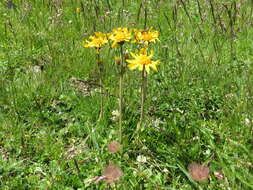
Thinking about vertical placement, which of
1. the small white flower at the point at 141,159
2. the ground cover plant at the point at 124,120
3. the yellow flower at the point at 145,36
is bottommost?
the small white flower at the point at 141,159

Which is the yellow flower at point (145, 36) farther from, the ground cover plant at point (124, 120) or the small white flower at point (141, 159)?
the small white flower at point (141, 159)

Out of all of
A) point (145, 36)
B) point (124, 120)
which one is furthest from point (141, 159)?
point (145, 36)

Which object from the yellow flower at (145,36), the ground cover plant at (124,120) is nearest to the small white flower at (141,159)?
the ground cover plant at (124,120)

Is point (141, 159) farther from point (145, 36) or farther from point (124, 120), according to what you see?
point (145, 36)

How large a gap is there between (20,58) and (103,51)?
2.54 feet

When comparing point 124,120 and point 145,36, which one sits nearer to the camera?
point 145,36

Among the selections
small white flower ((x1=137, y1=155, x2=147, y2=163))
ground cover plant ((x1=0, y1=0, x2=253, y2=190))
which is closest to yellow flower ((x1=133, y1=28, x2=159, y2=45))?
ground cover plant ((x1=0, y1=0, x2=253, y2=190))

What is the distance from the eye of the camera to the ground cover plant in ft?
5.18

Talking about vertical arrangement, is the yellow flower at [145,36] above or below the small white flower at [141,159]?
above

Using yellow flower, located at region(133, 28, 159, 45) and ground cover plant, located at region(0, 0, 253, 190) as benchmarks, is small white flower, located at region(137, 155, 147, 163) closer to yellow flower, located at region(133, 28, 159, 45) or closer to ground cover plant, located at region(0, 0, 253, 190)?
ground cover plant, located at region(0, 0, 253, 190)

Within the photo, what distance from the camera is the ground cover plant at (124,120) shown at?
1.58 metres

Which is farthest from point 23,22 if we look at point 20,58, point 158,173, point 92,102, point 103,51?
point 158,173

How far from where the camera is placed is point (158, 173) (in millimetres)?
1642

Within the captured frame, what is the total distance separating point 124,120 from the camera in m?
2.03
